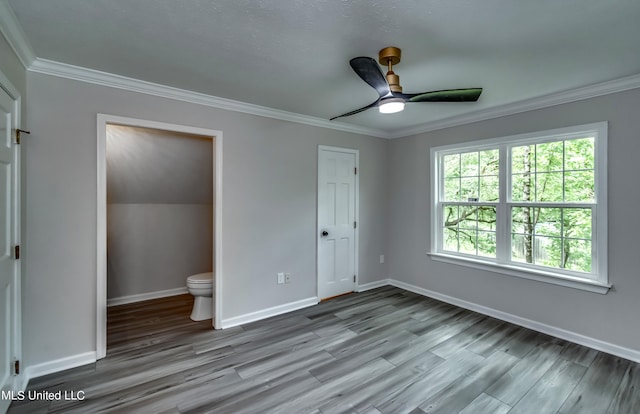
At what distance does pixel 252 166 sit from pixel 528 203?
303 cm

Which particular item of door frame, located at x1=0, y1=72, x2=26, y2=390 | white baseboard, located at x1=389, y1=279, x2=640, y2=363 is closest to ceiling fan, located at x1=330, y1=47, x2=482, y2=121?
door frame, located at x1=0, y1=72, x2=26, y2=390

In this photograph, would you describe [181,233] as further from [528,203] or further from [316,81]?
[528,203]

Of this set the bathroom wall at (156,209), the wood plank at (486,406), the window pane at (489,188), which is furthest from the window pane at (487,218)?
the bathroom wall at (156,209)

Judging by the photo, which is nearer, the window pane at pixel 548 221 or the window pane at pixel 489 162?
the window pane at pixel 548 221

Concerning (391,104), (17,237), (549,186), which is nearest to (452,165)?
(549,186)

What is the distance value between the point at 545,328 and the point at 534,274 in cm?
54

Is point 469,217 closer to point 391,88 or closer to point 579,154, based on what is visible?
point 579,154

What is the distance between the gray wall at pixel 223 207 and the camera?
227cm

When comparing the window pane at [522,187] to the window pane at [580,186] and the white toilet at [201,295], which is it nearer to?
the window pane at [580,186]

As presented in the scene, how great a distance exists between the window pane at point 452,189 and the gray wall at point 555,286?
0.25m

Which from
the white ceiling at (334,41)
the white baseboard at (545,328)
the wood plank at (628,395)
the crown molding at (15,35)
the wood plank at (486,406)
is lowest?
the wood plank at (486,406)

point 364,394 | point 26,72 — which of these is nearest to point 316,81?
point 26,72

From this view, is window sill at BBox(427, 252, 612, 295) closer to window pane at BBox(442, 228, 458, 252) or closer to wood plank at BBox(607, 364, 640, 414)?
window pane at BBox(442, 228, 458, 252)

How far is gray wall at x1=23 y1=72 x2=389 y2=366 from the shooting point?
2.27m
